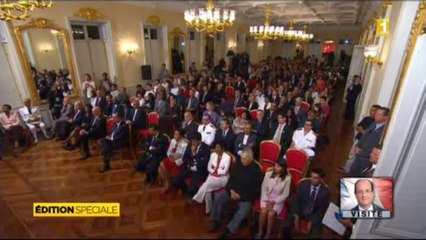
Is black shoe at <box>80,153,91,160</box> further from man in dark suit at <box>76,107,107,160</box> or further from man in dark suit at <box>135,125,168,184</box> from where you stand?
man in dark suit at <box>135,125,168,184</box>

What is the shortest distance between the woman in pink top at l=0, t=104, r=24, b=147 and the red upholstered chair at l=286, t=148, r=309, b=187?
577 cm

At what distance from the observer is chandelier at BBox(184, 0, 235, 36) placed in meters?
4.80

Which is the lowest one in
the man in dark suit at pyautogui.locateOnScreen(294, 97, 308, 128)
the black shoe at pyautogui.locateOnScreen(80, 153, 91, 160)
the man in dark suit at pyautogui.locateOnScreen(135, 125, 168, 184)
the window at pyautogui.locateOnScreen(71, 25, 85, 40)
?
the black shoe at pyautogui.locateOnScreen(80, 153, 91, 160)

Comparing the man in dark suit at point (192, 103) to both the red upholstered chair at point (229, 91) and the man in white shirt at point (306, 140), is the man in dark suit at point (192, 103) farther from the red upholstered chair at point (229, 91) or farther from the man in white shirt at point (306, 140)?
the man in white shirt at point (306, 140)

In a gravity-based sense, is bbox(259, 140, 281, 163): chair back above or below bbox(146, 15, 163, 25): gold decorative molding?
below

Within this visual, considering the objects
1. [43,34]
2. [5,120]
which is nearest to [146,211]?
[5,120]

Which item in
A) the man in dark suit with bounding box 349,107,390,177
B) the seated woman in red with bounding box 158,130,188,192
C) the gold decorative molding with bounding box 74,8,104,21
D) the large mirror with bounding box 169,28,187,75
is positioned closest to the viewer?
the man in dark suit with bounding box 349,107,390,177

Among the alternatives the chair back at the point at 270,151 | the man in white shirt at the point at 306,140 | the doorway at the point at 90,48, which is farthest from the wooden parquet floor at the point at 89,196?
the doorway at the point at 90,48

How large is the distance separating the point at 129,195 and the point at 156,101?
294 centimetres

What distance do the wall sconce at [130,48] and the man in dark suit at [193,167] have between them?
536 cm

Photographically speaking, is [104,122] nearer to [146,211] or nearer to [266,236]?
[146,211]

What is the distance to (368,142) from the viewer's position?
320 centimetres

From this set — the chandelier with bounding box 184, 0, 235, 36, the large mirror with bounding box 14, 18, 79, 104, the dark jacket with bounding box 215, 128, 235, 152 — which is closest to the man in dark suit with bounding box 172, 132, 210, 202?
the dark jacket with bounding box 215, 128, 235, 152

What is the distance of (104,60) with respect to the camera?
7.36 metres
